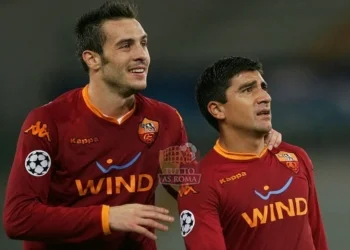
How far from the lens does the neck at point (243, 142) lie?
5.77 ft

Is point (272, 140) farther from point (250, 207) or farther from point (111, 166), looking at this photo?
point (111, 166)

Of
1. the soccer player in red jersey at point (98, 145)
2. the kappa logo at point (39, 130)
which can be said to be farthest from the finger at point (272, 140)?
the kappa logo at point (39, 130)

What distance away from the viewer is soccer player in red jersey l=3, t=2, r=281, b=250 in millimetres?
1691

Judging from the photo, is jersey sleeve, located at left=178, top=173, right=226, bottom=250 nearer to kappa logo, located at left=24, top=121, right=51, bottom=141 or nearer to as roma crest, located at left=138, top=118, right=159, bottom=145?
as roma crest, located at left=138, top=118, right=159, bottom=145

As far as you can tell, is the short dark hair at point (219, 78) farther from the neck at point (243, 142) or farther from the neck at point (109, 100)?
the neck at point (109, 100)

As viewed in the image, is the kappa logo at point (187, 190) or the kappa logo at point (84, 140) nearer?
the kappa logo at point (187, 190)

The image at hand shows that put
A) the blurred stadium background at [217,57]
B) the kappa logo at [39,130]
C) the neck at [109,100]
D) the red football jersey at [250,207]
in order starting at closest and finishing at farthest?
the red football jersey at [250,207] → the kappa logo at [39,130] → the neck at [109,100] → the blurred stadium background at [217,57]

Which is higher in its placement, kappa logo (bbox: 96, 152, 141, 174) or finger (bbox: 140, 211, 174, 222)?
kappa logo (bbox: 96, 152, 141, 174)

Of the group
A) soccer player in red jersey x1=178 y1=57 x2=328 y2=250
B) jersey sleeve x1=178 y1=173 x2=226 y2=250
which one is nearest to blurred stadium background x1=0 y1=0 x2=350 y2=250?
soccer player in red jersey x1=178 y1=57 x2=328 y2=250

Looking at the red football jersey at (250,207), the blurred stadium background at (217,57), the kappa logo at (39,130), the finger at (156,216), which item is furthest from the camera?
the blurred stadium background at (217,57)

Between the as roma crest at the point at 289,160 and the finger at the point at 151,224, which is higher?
the as roma crest at the point at 289,160

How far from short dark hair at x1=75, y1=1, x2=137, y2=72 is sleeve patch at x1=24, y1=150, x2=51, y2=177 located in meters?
0.33

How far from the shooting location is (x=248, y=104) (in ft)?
5.73

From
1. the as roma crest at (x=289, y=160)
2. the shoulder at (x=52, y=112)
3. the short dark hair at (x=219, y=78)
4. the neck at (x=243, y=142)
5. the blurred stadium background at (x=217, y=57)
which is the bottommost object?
the as roma crest at (x=289, y=160)
